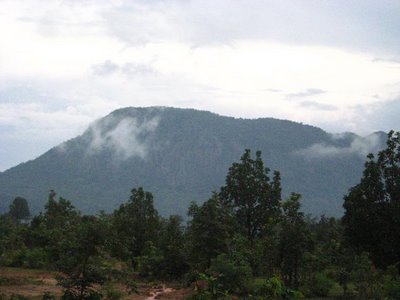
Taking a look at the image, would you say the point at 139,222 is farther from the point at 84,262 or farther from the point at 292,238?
the point at 84,262

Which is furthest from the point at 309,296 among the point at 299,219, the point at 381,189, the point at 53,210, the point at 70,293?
the point at 53,210

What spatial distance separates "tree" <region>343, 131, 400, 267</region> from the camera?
27125 mm

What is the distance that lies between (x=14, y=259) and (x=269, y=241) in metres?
24.1

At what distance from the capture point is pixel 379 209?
27.4m

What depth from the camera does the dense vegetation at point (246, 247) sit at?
1488cm

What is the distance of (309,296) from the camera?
2595 centimetres

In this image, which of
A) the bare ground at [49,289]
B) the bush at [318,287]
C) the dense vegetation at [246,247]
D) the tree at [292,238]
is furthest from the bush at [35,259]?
the bush at [318,287]

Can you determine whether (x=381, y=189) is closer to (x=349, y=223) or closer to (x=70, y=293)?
(x=349, y=223)

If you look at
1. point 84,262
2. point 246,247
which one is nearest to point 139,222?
point 246,247

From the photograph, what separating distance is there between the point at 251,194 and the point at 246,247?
19.0 ft

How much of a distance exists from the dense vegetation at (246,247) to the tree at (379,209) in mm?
54

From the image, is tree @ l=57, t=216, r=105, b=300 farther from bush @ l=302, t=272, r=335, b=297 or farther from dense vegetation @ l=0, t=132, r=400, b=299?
bush @ l=302, t=272, r=335, b=297

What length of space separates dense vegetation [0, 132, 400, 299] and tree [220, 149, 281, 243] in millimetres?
66

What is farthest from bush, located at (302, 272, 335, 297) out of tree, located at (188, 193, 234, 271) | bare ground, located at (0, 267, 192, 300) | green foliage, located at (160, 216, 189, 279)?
green foliage, located at (160, 216, 189, 279)
